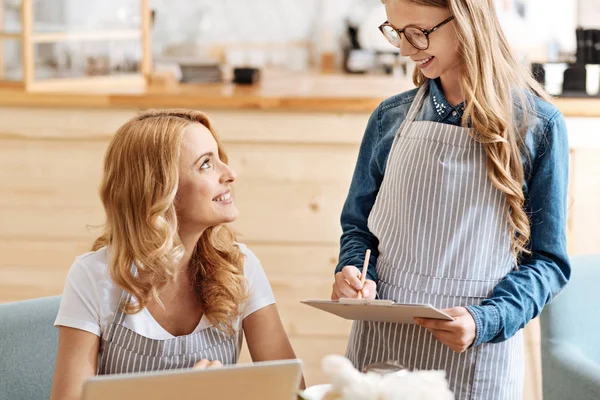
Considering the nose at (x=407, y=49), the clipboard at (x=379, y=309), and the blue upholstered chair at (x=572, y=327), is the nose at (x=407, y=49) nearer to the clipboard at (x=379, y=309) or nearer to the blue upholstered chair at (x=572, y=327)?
the clipboard at (x=379, y=309)

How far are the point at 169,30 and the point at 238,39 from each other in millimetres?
Result: 426

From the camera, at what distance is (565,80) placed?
8.45 ft

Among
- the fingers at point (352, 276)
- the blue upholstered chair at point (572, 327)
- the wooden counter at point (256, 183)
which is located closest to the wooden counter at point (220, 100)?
the wooden counter at point (256, 183)

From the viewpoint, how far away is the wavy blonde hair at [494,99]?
4.88ft

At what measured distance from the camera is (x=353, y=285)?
5.06ft

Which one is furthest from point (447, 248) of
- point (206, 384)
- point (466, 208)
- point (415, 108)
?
point (206, 384)

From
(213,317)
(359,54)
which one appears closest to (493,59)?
(213,317)

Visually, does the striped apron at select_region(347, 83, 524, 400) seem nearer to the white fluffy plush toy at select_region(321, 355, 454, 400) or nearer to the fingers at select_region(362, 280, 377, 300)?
Result: the fingers at select_region(362, 280, 377, 300)

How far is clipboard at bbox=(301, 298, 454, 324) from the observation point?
1.28 meters

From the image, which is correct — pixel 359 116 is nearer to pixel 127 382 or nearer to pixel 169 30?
pixel 127 382

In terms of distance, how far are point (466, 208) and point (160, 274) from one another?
56 centimetres

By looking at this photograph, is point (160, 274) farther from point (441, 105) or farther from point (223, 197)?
point (441, 105)

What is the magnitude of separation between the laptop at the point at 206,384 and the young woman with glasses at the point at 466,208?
55cm

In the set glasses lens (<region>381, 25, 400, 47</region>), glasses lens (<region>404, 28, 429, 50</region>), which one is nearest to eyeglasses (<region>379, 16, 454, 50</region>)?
glasses lens (<region>404, 28, 429, 50</region>)
